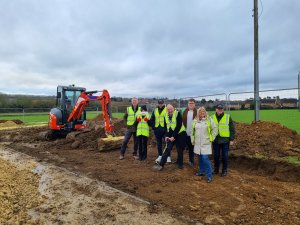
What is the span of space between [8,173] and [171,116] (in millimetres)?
4985

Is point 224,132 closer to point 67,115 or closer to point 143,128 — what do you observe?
point 143,128

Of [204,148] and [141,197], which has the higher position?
[204,148]

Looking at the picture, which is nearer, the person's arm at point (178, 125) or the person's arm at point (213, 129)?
the person's arm at point (213, 129)

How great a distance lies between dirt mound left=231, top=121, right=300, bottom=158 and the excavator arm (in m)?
5.29

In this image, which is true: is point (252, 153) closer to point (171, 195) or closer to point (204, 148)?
point (204, 148)

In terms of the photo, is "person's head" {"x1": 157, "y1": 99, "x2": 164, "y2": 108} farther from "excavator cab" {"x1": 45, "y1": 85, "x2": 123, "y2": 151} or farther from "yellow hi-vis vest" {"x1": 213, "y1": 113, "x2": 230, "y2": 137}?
"excavator cab" {"x1": 45, "y1": 85, "x2": 123, "y2": 151}

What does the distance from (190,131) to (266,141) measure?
3.34 metres

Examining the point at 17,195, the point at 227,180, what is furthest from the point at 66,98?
the point at 227,180

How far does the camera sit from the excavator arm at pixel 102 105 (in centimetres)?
1316

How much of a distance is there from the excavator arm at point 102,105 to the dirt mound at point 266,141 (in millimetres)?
5293

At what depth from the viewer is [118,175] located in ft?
28.4

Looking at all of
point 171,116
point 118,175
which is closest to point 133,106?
point 171,116

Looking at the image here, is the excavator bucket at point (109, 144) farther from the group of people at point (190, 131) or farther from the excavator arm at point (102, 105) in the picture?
the group of people at point (190, 131)

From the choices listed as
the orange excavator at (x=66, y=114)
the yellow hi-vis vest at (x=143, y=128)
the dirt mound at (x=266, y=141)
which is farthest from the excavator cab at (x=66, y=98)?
the dirt mound at (x=266, y=141)
